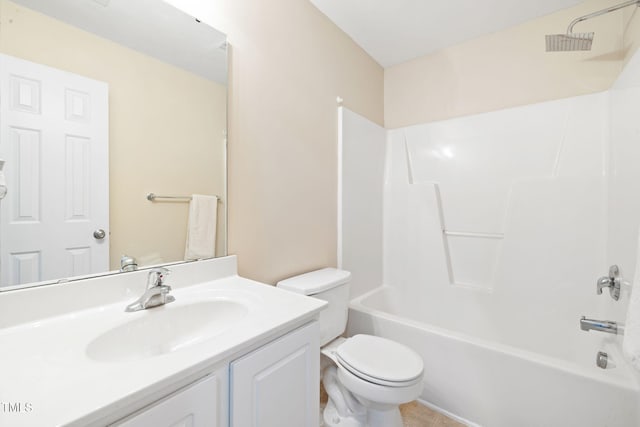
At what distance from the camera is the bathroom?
4.00ft

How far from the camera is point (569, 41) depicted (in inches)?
55.6

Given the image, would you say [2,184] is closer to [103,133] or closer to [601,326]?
[103,133]

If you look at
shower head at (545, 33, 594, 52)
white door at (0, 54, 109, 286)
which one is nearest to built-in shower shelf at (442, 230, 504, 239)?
shower head at (545, 33, 594, 52)

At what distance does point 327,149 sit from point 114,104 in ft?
3.79

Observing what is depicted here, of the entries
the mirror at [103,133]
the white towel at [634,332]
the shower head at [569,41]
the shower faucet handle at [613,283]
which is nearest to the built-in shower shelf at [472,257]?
the shower faucet handle at [613,283]

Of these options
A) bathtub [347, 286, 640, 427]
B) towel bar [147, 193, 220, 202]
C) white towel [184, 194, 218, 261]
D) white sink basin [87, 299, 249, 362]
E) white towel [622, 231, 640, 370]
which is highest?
towel bar [147, 193, 220, 202]

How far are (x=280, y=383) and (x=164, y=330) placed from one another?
1.42 feet

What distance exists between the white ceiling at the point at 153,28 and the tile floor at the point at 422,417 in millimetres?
1913

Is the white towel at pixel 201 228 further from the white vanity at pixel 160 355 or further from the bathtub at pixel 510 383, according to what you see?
the bathtub at pixel 510 383

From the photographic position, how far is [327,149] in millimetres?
1788

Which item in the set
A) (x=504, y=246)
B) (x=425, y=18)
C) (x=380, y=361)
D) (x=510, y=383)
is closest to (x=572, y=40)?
(x=425, y=18)

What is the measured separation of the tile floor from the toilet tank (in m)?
0.48

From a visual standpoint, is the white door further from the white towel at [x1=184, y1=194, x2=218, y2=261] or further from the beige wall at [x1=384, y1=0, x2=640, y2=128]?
the beige wall at [x1=384, y1=0, x2=640, y2=128]

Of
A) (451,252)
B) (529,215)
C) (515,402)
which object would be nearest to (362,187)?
(451,252)
